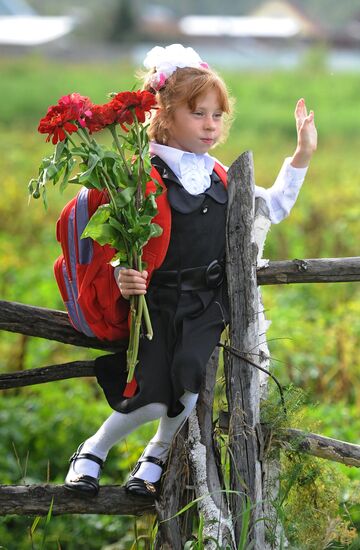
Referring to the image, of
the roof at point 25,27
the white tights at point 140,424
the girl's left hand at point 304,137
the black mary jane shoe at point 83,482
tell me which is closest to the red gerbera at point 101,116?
the girl's left hand at point 304,137

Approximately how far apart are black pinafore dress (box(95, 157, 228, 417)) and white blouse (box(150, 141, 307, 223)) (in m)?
0.02

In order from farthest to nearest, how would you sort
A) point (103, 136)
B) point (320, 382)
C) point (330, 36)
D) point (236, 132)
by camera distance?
point (330, 36) → point (236, 132) → point (103, 136) → point (320, 382)

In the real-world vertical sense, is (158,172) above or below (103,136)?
below

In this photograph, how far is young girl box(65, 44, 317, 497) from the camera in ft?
11.0

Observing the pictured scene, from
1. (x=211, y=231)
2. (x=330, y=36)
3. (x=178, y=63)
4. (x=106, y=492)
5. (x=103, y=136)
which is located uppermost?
(x=330, y=36)

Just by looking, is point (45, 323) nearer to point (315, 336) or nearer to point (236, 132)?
point (315, 336)

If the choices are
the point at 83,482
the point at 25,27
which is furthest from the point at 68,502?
the point at 25,27

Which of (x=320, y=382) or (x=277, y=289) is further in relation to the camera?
(x=277, y=289)

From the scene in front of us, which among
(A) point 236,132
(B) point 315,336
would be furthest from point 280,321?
(A) point 236,132

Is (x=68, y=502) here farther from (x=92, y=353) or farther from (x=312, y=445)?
(x=92, y=353)

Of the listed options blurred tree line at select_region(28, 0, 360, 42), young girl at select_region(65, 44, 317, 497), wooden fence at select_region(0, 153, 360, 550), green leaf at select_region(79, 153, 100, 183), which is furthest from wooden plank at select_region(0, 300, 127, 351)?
blurred tree line at select_region(28, 0, 360, 42)

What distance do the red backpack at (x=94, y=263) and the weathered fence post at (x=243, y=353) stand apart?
272 millimetres

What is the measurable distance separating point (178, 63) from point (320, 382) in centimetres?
359

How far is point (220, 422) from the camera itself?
361 centimetres
